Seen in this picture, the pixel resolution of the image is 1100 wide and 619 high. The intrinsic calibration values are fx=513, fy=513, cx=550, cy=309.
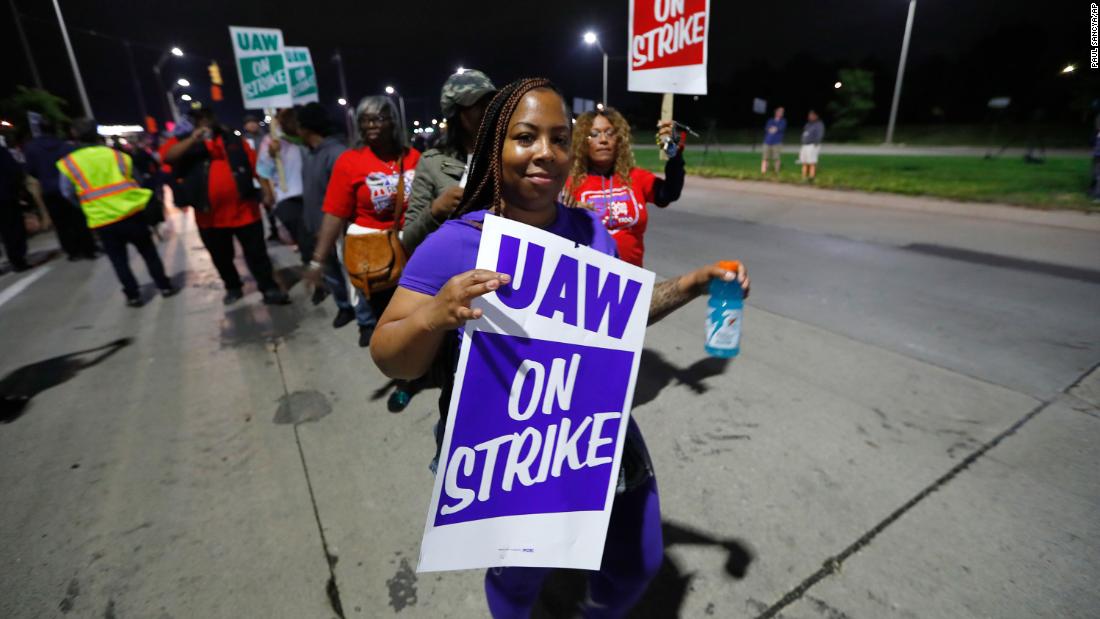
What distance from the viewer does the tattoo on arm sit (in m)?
1.46

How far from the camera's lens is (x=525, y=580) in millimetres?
1443

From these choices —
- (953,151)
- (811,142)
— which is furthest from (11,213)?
(953,151)

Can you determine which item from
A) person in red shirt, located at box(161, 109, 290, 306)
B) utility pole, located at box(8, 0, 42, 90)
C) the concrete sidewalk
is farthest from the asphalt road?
the concrete sidewalk

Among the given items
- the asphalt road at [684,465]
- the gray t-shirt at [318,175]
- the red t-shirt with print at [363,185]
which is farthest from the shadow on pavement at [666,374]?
the gray t-shirt at [318,175]

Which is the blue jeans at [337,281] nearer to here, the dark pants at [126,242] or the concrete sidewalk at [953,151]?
the dark pants at [126,242]

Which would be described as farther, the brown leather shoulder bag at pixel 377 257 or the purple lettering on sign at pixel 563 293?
the brown leather shoulder bag at pixel 377 257

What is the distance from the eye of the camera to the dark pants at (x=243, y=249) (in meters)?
5.13

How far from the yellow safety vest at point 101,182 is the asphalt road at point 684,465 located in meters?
1.12

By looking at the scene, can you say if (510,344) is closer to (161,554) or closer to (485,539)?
(485,539)

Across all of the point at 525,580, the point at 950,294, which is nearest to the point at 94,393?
the point at 525,580

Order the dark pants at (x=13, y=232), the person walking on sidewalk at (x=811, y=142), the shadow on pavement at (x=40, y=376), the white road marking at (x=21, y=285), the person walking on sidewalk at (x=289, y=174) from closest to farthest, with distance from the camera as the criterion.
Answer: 1. the shadow on pavement at (x=40, y=376)
2. the person walking on sidewalk at (x=289, y=174)
3. the white road marking at (x=21, y=285)
4. the dark pants at (x=13, y=232)
5. the person walking on sidewalk at (x=811, y=142)

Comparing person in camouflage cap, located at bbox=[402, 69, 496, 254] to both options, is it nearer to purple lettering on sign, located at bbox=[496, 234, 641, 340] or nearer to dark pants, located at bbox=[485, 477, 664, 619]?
purple lettering on sign, located at bbox=[496, 234, 641, 340]

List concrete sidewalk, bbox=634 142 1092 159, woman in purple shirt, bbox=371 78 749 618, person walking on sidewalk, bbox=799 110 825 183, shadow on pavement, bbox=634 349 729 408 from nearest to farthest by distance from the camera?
woman in purple shirt, bbox=371 78 749 618
shadow on pavement, bbox=634 349 729 408
person walking on sidewalk, bbox=799 110 825 183
concrete sidewalk, bbox=634 142 1092 159

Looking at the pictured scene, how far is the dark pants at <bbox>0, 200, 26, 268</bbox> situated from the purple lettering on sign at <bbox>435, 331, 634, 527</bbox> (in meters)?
9.77
